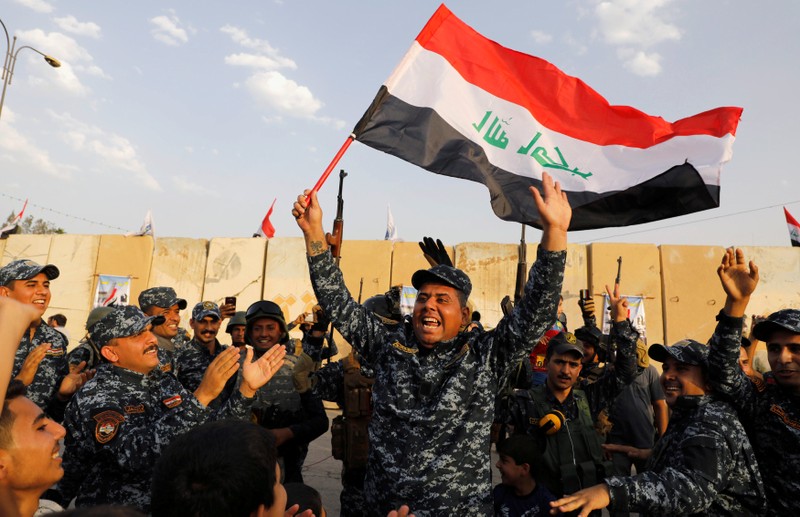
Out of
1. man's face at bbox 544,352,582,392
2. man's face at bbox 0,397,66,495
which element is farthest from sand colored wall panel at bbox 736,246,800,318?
man's face at bbox 0,397,66,495

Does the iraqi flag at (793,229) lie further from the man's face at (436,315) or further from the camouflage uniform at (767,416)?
the man's face at (436,315)

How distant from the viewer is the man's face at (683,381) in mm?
2752

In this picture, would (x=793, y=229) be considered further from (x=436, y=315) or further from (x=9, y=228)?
(x=9, y=228)

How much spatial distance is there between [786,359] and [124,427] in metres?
3.35

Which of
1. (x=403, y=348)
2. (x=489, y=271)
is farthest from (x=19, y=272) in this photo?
(x=489, y=271)

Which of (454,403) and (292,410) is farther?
(292,410)

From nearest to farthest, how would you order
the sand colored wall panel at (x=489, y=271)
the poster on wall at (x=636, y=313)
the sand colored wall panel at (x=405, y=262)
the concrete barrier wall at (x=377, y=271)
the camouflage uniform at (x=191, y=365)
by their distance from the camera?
1. the camouflage uniform at (x=191, y=365)
2. the poster on wall at (x=636, y=313)
3. the concrete barrier wall at (x=377, y=271)
4. the sand colored wall panel at (x=489, y=271)
5. the sand colored wall panel at (x=405, y=262)

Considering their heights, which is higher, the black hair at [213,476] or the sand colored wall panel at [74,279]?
the sand colored wall panel at [74,279]

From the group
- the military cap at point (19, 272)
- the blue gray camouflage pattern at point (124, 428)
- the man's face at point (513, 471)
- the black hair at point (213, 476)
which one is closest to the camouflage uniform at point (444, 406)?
the blue gray camouflage pattern at point (124, 428)

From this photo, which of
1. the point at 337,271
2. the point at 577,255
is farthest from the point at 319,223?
the point at 577,255

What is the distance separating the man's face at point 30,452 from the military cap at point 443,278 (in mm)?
1642

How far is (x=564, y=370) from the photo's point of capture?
3.81 metres

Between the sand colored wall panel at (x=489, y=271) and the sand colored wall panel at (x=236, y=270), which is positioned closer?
the sand colored wall panel at (x=489, y=271)

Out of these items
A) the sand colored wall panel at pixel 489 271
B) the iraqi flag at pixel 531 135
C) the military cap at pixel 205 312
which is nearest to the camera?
the iraqi flag at pixel 531 135
